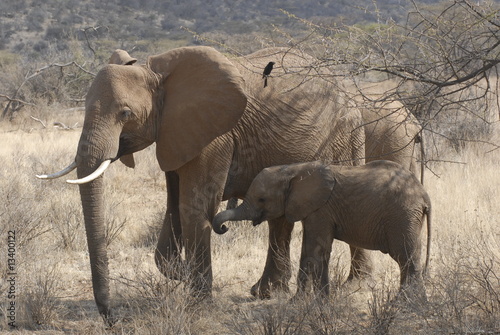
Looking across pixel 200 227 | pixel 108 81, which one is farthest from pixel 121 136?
pixel 200 227

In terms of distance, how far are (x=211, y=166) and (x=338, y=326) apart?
160 centimetres

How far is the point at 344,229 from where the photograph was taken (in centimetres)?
614

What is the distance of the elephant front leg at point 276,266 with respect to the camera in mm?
6742

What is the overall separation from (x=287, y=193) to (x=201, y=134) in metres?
0.81

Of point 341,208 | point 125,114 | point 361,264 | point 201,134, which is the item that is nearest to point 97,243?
point 125,114

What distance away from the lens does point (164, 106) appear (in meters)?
6.17

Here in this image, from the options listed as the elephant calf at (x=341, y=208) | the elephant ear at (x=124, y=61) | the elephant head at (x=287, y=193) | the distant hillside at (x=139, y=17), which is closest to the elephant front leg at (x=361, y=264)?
the elephant calf at (x=341, y=208)

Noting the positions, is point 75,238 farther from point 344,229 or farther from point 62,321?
point 344,229


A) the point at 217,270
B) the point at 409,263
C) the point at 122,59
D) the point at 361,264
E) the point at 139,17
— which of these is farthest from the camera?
the point at 139,17

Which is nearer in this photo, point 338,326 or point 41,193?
point 338,326

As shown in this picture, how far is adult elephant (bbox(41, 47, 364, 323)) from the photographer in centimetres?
576

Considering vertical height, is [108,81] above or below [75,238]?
above

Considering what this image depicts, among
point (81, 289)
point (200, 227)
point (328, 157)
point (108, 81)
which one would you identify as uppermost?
point (108, 81)

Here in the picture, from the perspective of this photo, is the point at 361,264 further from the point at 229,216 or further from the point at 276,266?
the point at 229,216
